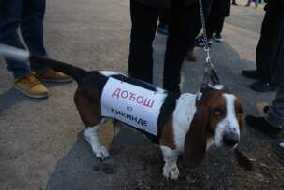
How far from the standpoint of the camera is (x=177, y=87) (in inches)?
160

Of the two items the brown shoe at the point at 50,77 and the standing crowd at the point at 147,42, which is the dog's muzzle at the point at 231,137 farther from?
the brown shoe at the point at 50,77

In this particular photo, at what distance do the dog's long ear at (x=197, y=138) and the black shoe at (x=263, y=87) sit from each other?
231cm

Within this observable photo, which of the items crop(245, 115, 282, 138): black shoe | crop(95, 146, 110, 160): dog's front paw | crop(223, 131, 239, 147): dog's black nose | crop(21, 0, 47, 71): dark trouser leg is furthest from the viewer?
crop(21, 0, 47, 71): dark trouser leg

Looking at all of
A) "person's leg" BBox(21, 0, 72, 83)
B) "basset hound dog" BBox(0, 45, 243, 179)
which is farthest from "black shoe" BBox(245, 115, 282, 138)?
"person's leg" BBox(21, 0, 72, 83)

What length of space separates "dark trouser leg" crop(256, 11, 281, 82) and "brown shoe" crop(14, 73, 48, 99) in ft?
8.17

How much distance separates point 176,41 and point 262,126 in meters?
1.10

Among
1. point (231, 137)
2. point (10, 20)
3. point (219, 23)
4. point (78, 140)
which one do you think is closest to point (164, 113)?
point (231, 137)

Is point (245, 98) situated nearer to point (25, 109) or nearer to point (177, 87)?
point (177, 87)

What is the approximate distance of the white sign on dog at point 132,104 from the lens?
9.82 ft

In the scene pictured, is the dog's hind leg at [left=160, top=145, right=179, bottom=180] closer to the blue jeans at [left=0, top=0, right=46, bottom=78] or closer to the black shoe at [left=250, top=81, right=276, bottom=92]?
the blue jeans at [left=0, top=0, right=46, bottom=78]

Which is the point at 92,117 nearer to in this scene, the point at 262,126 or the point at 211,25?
the point at 262,126

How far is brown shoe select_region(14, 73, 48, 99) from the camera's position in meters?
4.05

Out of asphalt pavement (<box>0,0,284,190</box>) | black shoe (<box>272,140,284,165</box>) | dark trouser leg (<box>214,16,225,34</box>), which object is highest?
dark trouser leg (<box>214,16,225,34</box>)

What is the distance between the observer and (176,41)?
12.5ft
